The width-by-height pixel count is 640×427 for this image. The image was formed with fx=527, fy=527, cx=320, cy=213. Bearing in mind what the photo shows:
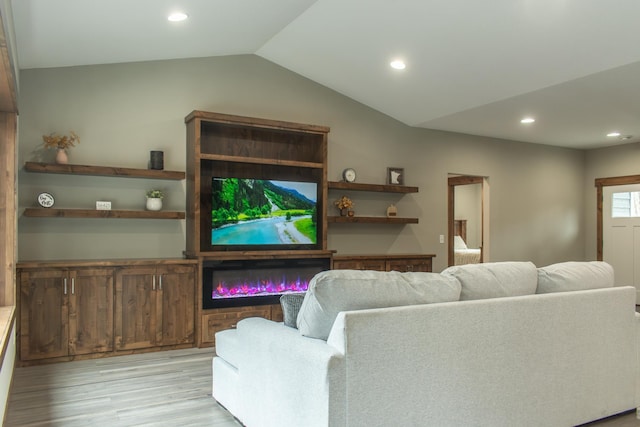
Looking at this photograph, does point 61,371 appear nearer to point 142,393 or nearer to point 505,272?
point 142,393

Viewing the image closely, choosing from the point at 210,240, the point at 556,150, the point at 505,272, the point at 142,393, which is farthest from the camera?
the point at 556,150

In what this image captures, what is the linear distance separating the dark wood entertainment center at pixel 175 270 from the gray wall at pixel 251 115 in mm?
242

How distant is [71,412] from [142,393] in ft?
1.68

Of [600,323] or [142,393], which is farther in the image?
[142,393]

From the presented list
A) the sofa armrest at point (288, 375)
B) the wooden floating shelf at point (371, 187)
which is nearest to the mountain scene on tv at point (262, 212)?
the wooden floating shelf at point (371, 187)

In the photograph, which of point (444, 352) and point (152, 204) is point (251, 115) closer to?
point (152, 204)

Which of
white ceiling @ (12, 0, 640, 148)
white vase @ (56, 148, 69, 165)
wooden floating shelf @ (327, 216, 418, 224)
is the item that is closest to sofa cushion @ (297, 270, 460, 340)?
white ceiling @ (12, 0, 640, 148)

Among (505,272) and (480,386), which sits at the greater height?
(505,272)

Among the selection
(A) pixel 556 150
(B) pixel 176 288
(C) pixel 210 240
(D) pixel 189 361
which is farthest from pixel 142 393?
(A) pixel 556 150

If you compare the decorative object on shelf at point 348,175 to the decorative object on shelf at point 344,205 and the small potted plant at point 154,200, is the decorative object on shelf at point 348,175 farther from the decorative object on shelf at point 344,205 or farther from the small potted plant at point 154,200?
the small potted plant at point 154,200

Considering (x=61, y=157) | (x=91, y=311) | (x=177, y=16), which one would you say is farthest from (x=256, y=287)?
(x=177, y=16)

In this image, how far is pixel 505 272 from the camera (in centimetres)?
300

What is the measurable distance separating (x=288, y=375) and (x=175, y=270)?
2993 mm

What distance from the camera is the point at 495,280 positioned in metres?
2.92
